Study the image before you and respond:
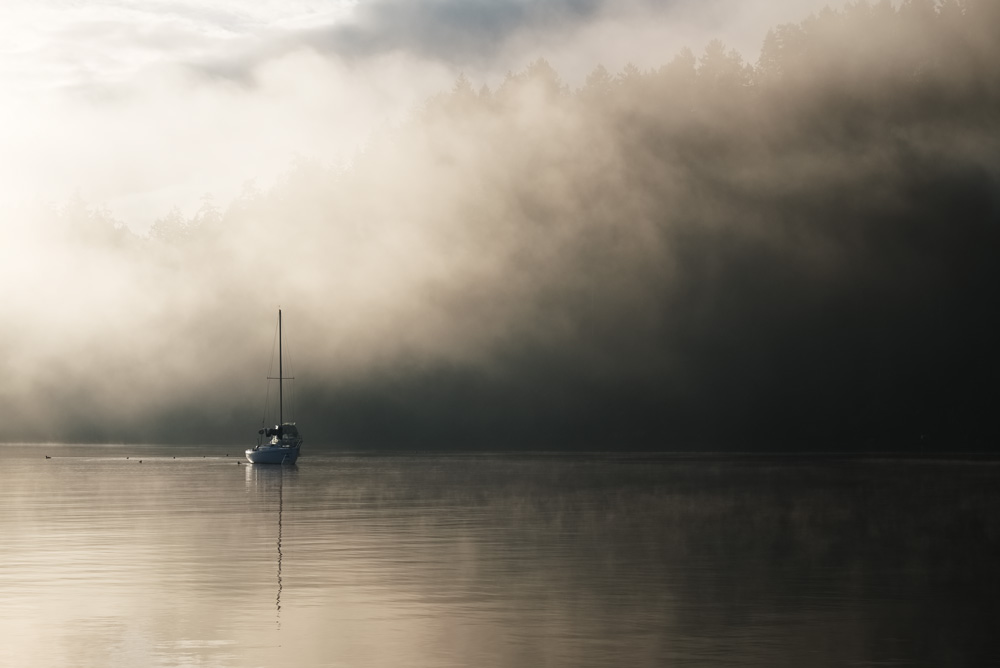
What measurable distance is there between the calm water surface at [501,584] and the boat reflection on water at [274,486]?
349mm

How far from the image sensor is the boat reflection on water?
41.8 meters

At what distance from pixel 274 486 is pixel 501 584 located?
3368 inches

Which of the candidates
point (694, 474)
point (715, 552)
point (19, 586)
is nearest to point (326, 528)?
point (715, 552)

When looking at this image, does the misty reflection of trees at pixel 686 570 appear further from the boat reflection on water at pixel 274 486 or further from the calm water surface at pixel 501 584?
the boat reflection on water at pixel 274 486

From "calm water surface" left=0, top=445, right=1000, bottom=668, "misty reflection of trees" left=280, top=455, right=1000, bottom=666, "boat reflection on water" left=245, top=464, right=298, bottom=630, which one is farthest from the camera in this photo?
"boat reflection on water" left=245, top=464, right=298, bottom=630

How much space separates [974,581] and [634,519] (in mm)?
30502

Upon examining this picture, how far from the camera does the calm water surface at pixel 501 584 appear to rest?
29.5 meters

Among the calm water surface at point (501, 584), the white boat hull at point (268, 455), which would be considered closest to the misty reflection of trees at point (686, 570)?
the calm water surface at point (501, 584)

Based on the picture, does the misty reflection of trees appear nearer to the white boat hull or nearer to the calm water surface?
the calm water surface

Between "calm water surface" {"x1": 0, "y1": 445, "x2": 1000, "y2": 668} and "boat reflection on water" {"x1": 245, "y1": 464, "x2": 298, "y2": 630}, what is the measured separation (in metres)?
0.35

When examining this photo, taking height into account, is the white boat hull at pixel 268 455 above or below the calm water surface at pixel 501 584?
below

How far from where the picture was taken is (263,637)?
31.0 meters

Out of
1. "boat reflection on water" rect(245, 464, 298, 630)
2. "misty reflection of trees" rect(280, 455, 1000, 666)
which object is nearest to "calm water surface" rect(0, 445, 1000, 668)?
"misty reflection of trees" rect(280, 455, 1000, 666)

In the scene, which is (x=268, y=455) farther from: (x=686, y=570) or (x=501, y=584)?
(x=501, y=584)
